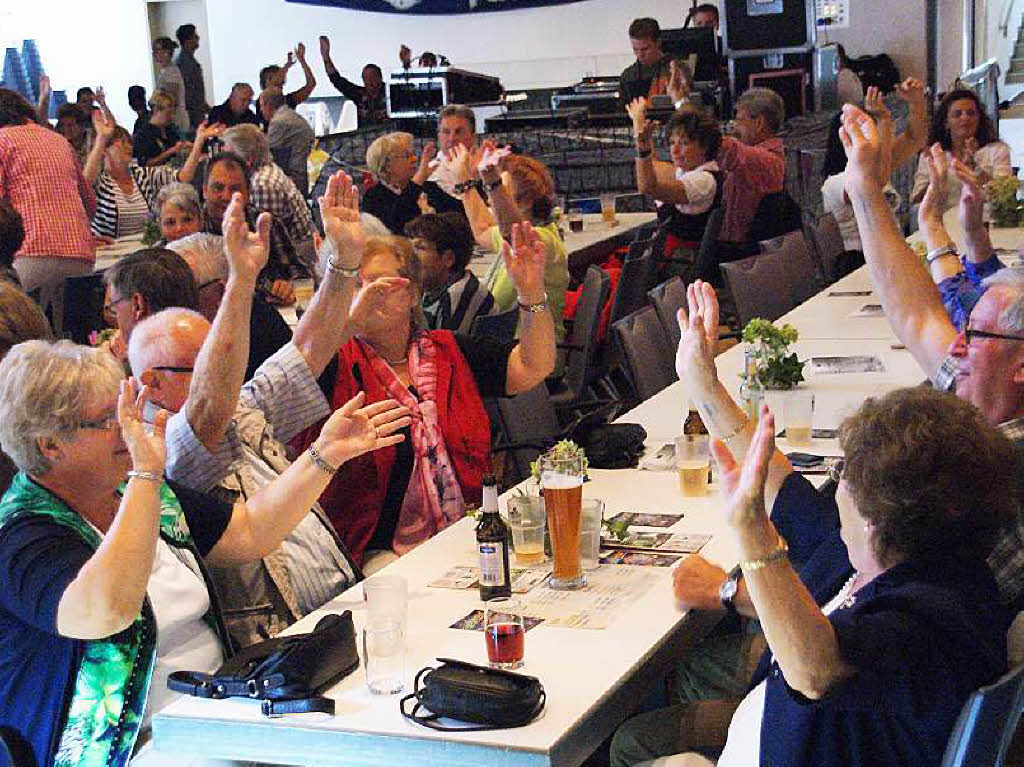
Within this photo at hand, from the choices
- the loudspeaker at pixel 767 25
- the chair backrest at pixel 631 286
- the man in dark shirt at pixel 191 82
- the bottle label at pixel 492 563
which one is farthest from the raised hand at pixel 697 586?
the man in dark shirt at pixel 191 82

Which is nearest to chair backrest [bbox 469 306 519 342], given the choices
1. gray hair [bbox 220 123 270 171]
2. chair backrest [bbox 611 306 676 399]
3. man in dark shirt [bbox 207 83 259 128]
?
chair backrest [bbox 611 306 676 399]

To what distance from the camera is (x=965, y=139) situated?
328 inches

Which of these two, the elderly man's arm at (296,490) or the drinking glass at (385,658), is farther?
the elderly man's arm at (296,490)

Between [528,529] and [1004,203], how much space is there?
16.8 ft

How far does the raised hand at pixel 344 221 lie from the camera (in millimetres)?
3590

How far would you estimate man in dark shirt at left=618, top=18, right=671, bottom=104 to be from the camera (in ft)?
34.2

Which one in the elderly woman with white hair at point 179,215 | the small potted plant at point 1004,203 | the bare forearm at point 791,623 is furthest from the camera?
the small potted plant at point 1004,203

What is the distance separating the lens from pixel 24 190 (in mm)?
7148

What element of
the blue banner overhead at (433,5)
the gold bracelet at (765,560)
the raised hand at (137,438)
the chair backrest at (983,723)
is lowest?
the chair backrest at (983,723)

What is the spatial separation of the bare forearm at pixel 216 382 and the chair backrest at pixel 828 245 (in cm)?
497

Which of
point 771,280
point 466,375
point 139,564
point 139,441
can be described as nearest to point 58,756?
point 139,564

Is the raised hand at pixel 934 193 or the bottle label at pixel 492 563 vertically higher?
the raised hand at pixel 934 193

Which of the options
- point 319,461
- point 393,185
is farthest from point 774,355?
point 393,185

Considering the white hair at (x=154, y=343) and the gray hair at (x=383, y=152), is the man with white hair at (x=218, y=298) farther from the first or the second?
the gray hair at (x=383, y=152)
